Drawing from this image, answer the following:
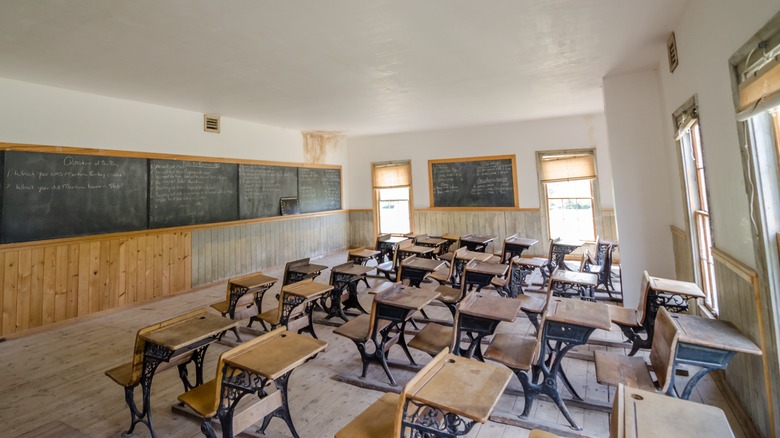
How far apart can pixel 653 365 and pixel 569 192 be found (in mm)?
5036

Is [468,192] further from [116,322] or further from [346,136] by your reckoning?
[116,322]

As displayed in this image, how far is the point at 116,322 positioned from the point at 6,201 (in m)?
1.74

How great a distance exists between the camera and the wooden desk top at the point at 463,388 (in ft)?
3.80

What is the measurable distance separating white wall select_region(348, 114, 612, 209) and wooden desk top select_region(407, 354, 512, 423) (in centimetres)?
532

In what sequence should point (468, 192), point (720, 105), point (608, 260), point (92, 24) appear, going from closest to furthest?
point (720, 105) → point (92, 24) → point (608, 260) → point (468, 192)

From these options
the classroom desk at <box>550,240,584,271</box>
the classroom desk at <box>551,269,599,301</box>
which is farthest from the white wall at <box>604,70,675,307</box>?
the classroom desk at <box>551,269,599,301</box>

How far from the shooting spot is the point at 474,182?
6.93 m

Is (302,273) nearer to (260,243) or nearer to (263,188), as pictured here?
(260,243)

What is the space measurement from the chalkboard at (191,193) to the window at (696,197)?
6.10 meters

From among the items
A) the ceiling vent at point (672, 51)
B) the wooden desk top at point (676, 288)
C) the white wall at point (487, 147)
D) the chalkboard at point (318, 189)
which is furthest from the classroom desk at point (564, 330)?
the chalkboard at point (318, 189)

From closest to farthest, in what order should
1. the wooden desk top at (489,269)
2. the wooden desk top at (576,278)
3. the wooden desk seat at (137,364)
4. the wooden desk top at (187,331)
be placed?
the wooden desk top at (187,331) < the wooden desk seat at (137,364) < the wooden desk top at (576,278) < the wooden desk top at (489,269)

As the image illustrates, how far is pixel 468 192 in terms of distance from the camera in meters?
7.01

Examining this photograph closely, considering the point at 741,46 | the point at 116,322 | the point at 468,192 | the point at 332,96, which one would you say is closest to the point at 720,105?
the point at 741,46

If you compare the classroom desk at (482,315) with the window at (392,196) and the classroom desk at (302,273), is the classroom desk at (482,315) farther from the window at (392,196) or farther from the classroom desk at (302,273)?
the window at (392,196)
